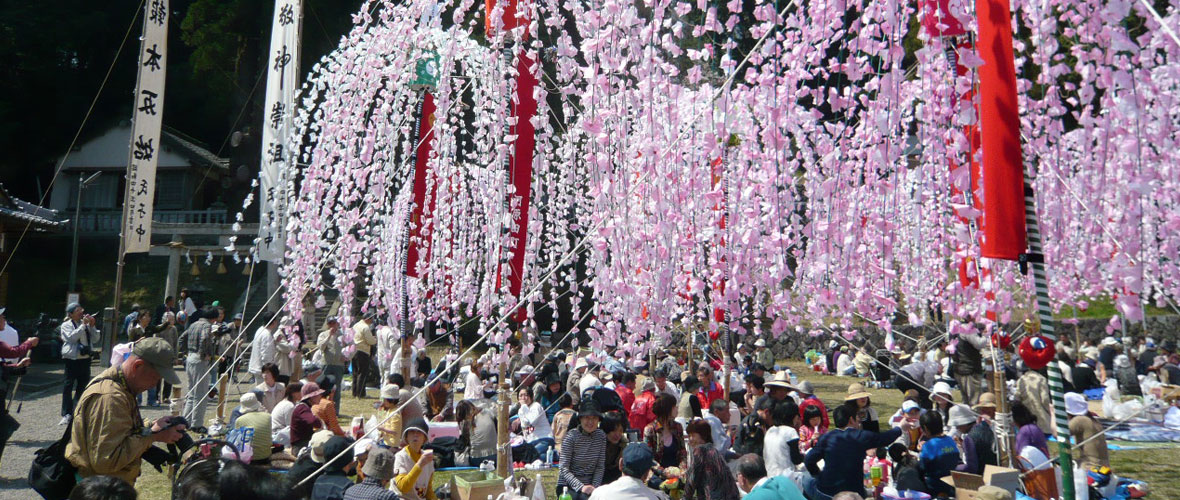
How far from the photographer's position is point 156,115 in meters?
12.4

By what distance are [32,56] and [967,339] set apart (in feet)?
95.5

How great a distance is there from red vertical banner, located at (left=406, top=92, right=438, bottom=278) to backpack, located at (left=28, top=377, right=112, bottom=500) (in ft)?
16.6

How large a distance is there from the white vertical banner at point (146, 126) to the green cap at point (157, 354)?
28.8 feet

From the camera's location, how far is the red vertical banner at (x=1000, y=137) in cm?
453

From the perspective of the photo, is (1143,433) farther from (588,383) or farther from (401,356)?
(401,356)

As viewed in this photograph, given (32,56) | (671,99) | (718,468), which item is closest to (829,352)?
(671,99)

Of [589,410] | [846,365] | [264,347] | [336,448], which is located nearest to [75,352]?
[264,347]

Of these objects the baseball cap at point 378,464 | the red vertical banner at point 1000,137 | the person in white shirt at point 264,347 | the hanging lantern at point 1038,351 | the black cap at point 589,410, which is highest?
the red vertical banner at point 1000,137

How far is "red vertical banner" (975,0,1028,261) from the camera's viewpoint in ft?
14.9

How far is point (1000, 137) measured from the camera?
4.54 m

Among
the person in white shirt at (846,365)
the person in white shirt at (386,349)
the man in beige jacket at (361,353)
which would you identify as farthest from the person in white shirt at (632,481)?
the person in white shirt at (846,365)

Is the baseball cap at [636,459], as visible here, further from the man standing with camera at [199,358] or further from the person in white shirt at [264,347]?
the person in white shirt at [264,347]

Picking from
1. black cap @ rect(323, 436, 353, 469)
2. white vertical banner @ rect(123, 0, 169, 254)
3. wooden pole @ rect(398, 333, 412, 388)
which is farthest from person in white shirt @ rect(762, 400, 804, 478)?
white vertical banner @ rect(123, 0, 169, 254)

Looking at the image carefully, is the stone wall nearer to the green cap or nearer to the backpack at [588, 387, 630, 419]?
the backpack at [588, 387, 630, 419]
